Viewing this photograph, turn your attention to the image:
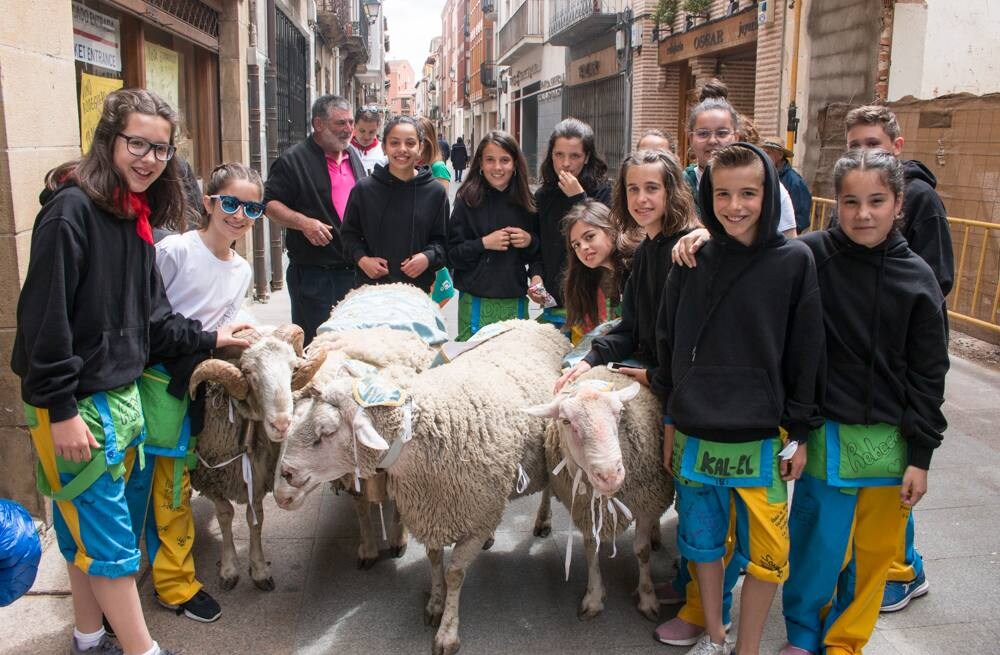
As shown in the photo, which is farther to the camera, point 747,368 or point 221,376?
point 221,376

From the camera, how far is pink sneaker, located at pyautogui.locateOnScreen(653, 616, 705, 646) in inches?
120

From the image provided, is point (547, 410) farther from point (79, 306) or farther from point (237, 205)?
point (79, 306)

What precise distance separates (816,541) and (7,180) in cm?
333

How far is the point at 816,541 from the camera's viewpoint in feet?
9.21

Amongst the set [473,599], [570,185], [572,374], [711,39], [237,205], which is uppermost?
[711,39]

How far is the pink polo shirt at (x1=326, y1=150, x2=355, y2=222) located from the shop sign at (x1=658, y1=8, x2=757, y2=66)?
8.80 m

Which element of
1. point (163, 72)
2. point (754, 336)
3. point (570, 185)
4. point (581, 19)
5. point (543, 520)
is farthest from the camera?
point (581, 19)

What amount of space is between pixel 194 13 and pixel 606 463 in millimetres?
6057

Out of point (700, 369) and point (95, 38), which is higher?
point (95, 38)

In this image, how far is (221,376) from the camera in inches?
119

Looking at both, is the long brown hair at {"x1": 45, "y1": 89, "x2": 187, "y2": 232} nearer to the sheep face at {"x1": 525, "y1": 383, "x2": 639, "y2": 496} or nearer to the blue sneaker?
the sheep face at {"x1": 525, "y1": 383, "x2": 639, "y2": 496}

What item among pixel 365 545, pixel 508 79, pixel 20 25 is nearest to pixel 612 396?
pixel 365 545

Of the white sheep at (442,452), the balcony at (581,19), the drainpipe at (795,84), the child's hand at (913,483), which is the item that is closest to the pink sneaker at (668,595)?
the white sheep at (442,452)

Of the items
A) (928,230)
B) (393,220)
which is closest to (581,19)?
(393,220)
